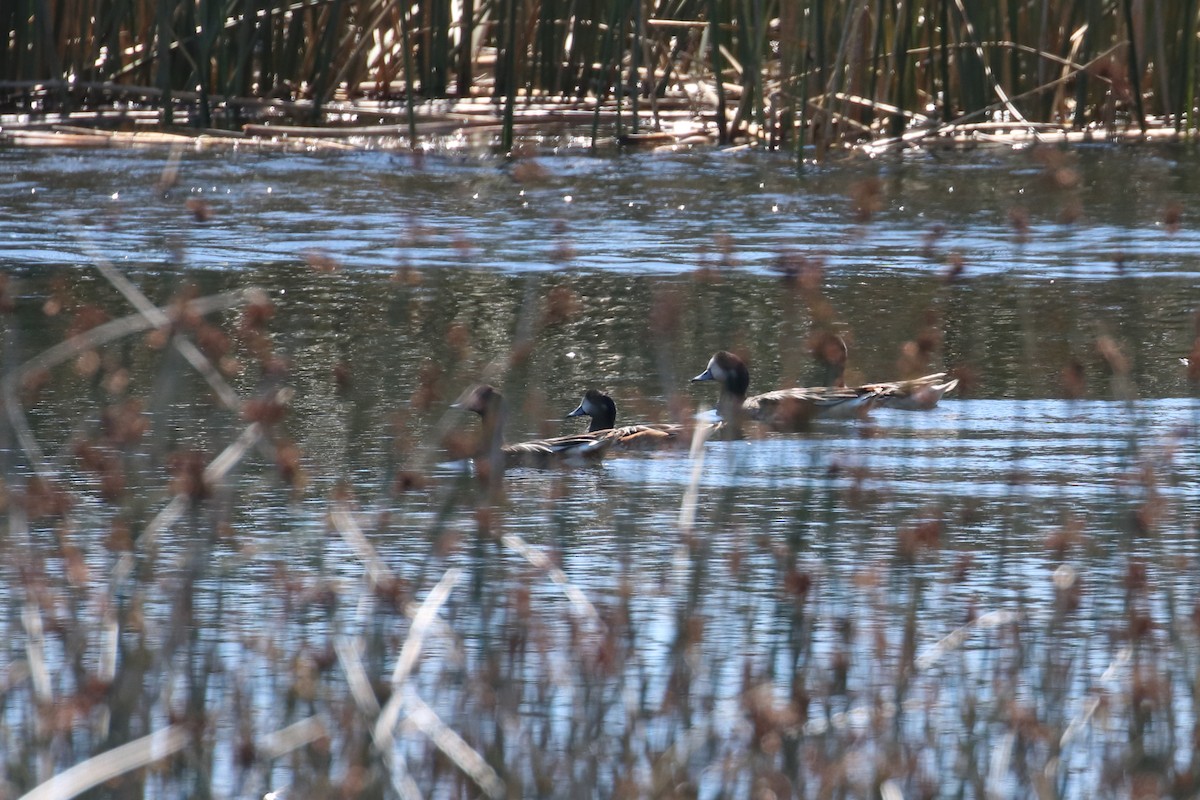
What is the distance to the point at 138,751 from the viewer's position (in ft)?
11.4

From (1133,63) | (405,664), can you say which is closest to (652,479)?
(405,664)

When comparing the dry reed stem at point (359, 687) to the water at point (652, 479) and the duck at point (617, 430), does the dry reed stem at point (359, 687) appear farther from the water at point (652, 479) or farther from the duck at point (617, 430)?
the duck at point (617, 430)

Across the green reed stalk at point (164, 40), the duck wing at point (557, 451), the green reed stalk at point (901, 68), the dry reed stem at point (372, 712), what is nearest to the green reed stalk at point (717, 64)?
the green reed stalk at point (901, 68)

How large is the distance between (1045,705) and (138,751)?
1.68 m

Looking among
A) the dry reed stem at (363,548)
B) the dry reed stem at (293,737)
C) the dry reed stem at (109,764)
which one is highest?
the dry reed stem at (363,548)

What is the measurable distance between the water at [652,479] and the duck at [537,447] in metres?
0.11

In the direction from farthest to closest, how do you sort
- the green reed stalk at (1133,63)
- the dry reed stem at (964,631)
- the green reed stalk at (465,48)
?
the green reed stalk at (465,48)
the green reed stalk at (1133,63)
the dry reed stem at (964,631)

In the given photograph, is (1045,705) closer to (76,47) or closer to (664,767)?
(664,767)

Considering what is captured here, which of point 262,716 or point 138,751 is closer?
point 138,751

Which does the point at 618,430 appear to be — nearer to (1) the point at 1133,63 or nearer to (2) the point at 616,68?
(2) the point at 616,68

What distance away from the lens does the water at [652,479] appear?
157 inches

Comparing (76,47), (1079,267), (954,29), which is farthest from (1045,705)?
(76,47)

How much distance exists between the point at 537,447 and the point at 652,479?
478 millimetres

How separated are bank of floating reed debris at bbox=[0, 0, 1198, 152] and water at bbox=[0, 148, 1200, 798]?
19.1 inches
